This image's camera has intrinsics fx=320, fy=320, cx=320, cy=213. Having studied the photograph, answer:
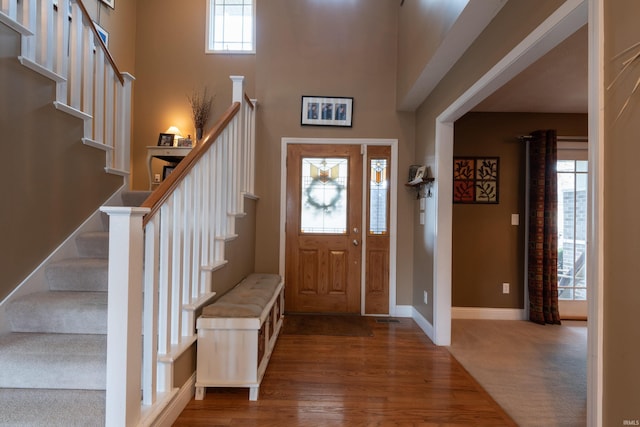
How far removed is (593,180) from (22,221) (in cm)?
305

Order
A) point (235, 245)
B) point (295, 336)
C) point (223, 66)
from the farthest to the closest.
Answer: point (223, 66), point (295, 336), point (235, 245)

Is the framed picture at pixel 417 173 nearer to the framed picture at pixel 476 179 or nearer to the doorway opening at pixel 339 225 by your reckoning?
the doorway opening at pixel 339 225

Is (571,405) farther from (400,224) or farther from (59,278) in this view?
(59,278)

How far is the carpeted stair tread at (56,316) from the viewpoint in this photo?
190cm

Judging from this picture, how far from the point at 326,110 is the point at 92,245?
280cm

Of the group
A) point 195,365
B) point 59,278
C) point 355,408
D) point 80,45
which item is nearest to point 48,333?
point 59,278

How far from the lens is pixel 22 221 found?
201 cm

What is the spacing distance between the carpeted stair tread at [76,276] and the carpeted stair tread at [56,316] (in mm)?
238

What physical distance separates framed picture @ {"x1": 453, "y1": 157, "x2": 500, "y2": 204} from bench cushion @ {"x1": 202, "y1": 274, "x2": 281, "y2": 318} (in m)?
2.47

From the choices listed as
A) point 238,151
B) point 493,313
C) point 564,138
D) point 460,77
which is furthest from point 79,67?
point 564,138

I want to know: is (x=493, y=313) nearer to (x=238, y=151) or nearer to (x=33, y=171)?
(x=238, y=151)

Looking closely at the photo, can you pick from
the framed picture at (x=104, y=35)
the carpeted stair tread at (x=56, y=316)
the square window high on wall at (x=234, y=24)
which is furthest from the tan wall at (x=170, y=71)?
the carpeted stair tread at (x=56, y=316)

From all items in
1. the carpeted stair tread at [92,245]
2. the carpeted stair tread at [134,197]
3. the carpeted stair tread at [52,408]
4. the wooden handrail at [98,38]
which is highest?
the wooden handrail at [98,38]

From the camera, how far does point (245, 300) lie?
2.32 metres
